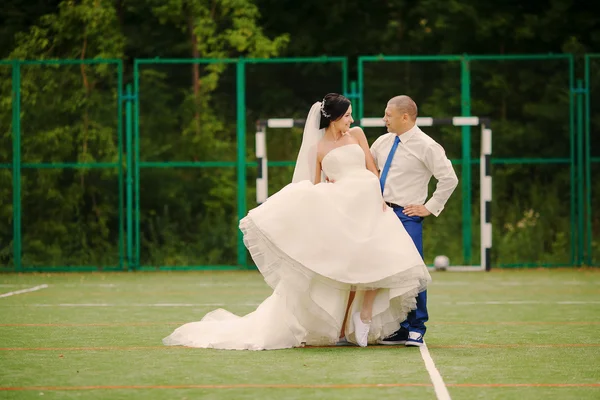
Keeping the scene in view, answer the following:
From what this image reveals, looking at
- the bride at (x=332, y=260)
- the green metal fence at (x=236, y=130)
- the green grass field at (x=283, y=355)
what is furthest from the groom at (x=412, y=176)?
the green metal fence at (x=236, y=130)

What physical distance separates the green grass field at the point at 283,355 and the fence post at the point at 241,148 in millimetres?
3798

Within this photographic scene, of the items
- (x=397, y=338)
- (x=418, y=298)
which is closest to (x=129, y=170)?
(x=397, y=338)

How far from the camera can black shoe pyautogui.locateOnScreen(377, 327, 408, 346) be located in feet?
30.6

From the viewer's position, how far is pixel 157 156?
18.3m

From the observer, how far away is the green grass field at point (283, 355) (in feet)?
23.4

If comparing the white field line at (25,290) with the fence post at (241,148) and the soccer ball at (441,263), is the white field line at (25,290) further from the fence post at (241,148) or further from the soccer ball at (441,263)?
the soccer ball at (441,263)

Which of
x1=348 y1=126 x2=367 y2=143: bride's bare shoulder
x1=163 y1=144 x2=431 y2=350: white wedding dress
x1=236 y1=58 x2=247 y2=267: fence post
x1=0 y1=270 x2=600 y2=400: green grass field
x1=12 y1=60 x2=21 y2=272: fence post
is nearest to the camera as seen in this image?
x1=0 y1=270 x2=600 y2=400: green grass field

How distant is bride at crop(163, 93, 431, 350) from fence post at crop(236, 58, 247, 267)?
8699 millimetres

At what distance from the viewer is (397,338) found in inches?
368

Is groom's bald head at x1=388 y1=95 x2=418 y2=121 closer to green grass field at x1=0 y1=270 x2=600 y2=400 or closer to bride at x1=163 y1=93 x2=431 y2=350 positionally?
bride at x1=163 y1=93 x2=431 y2=350

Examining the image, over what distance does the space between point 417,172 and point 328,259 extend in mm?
920

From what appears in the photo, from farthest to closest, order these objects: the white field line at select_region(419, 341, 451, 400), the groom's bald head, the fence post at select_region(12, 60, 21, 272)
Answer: the fence post at select_region(12, 60, 21, 272)
the groom's bald head
the white field line at select_region(419, 341, 451, 400)

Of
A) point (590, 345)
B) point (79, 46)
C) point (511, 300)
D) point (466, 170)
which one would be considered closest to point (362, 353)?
point (590, 345)

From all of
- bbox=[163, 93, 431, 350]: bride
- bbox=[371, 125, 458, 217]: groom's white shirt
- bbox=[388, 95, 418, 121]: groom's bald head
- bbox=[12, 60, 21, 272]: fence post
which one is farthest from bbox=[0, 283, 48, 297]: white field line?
bbox=[388, 95, 418, 121]: groom's bald head
